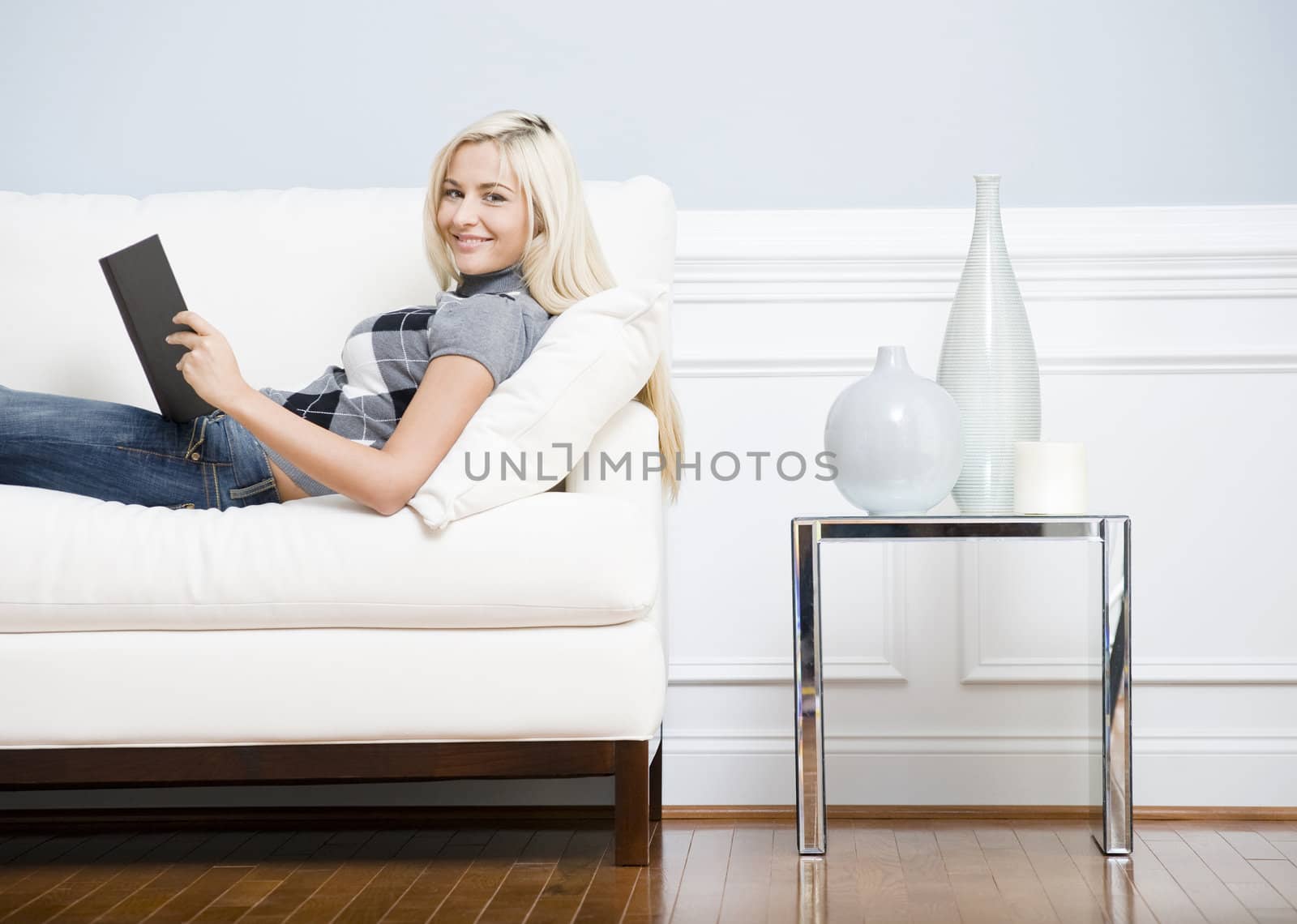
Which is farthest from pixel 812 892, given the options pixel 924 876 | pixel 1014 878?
pixel 1014 878

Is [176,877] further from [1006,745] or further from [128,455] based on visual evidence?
[1006,745]

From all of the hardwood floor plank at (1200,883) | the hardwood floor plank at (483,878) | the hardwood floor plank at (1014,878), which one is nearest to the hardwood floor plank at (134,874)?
the hardwood floor plank at (483,878)

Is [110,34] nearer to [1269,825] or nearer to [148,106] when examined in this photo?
[148,106]

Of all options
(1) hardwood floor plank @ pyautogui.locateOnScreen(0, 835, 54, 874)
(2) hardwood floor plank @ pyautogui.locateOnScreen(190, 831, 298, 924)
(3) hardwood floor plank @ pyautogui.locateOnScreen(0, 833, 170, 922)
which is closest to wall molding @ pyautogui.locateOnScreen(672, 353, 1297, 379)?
(2) hardwood floor plank @ pyautogui.locateOnScreen(190, 831, 298, 924)

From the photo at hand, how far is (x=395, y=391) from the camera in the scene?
5.21ft

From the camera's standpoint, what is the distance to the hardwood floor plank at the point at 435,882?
1.30 metres

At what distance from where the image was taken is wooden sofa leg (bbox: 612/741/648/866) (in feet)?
4.60

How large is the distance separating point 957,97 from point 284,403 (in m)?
1.25

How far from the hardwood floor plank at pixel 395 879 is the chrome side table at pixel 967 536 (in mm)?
503

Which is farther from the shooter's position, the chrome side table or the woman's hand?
the chrome side table

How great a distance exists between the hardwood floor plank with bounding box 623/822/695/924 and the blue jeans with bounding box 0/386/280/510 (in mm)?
700

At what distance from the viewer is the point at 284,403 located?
1646 mm

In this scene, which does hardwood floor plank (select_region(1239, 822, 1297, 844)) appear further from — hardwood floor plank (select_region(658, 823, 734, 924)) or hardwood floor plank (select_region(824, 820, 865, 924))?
hardwood floor plank (select_region(658, 823, 734, 924))

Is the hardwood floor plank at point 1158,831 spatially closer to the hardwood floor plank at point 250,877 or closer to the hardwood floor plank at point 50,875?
the hardwood floor plank at point 250,877
